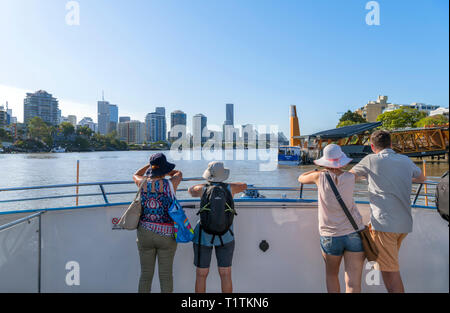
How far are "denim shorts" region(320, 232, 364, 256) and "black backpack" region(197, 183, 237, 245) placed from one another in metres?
0.83

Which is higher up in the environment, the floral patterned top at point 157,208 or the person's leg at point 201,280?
the floral patterned top at point 157,208

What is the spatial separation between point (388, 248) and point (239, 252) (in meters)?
1.48

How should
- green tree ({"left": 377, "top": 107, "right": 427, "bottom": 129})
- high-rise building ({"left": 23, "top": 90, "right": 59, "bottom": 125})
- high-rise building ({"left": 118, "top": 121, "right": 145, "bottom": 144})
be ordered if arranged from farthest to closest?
high-rise building ({"left": 23, "top": 90, "right": 59, "bottom": 125}) < high-rise building ({"left": 118, "top": 121, "right": 145, "bottom": 144}) < green tree ({"left": 377, "top": 107, "right": 427, "bottom": 129})

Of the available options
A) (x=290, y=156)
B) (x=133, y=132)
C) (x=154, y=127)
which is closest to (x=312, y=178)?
(x=290, y=156)

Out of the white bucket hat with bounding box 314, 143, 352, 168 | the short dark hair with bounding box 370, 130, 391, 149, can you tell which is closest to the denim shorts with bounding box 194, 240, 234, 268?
the white bucket hat with bounding box 314, 143, 352, 168

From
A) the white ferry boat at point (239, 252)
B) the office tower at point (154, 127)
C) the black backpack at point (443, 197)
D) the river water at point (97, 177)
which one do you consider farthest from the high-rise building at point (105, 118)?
the black backpack at point (443, 197)

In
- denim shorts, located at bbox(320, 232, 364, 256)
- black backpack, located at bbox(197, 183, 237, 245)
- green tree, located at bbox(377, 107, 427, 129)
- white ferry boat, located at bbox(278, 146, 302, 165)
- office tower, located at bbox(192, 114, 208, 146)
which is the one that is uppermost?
green tree, located at bbox(377, 107, 427, 129)

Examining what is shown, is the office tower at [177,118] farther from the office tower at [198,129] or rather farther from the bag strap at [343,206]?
the bag strap at [343,206]

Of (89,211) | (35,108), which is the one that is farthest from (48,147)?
(89,211)

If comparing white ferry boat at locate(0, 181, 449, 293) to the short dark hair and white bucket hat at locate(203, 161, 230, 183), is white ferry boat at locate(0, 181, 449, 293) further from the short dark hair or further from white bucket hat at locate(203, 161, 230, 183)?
the short dark hair

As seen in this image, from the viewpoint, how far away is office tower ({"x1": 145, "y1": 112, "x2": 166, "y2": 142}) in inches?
5007

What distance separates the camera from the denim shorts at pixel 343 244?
223 cm

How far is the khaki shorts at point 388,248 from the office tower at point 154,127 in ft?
418
